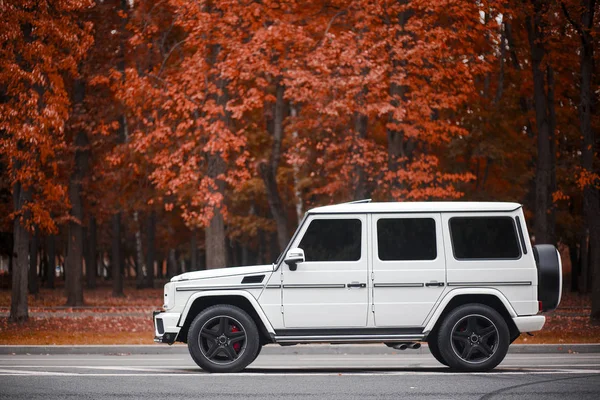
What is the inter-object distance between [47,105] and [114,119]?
665 centimetres

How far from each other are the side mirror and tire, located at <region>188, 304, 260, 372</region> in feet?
2.80


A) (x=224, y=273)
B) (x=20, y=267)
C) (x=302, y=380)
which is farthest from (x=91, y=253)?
(x=302, y=380)

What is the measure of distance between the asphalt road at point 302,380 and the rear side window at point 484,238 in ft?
4.92

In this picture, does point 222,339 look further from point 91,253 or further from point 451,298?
point 91,253

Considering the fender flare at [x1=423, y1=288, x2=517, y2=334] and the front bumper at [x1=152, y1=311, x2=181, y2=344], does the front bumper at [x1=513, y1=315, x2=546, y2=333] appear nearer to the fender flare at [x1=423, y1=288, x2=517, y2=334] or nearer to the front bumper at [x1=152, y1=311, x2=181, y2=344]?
the fender flare at [x1=423, y1=288, x2=517, y2=334]

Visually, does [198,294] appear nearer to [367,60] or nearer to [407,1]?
[367,60]

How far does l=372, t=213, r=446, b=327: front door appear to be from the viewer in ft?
37.6

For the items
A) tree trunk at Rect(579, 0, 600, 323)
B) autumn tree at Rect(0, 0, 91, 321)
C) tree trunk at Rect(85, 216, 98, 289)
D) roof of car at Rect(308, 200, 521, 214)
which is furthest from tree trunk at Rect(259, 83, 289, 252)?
roof of car at Rect(308, 200, 521, 214)

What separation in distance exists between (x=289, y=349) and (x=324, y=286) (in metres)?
4.61

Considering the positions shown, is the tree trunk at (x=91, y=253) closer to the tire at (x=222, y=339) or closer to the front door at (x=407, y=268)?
the tire at (x=222, y=339)

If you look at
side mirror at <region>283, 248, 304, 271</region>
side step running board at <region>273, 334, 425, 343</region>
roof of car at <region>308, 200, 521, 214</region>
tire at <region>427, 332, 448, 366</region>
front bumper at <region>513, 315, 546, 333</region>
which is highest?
roof of car at <region>308, 200, 521, 214</region>

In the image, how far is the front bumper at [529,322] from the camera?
37.5 feet

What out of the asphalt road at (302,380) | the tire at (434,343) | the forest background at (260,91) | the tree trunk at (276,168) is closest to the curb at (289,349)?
the asphalt road at (302,380)

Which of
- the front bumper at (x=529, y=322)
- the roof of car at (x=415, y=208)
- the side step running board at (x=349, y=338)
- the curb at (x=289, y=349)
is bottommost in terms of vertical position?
the curb at (x=289, y=349)
